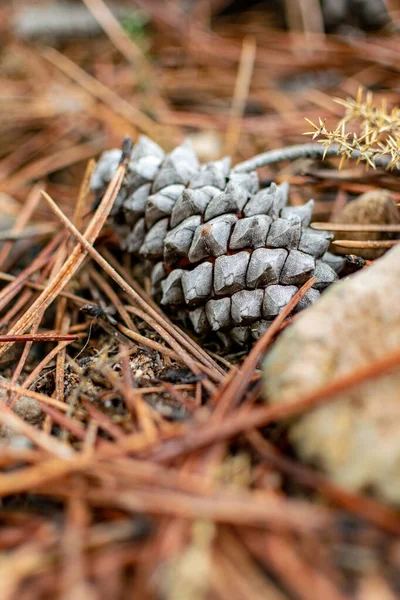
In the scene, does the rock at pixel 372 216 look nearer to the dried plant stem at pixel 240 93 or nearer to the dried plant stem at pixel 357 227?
the dried plant stem at pixel 357 227

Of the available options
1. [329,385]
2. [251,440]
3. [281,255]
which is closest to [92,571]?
[251,440]

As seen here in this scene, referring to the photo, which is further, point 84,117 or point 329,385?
point 84,117

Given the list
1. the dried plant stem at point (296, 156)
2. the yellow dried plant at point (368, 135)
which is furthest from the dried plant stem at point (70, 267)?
the yellow dried plant at point (368, 135)

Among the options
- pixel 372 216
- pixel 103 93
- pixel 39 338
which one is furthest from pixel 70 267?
pixel 103 93

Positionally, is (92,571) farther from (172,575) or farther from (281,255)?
(281,255)

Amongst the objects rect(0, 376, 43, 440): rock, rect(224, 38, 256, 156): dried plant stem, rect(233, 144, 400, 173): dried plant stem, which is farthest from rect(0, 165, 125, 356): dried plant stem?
rect(224, 38, 256, 156): dried plant stem

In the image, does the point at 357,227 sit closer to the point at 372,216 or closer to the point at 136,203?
the point at 372,216
